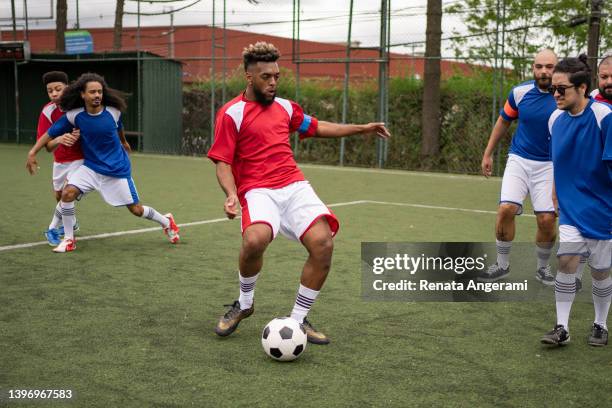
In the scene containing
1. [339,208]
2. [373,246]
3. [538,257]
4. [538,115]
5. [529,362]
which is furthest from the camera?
[339,208]

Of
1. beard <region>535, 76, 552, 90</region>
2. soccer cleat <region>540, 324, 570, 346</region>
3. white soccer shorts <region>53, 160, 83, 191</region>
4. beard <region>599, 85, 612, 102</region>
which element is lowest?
soccer cleat <region>540, 324, 570, 346</region>

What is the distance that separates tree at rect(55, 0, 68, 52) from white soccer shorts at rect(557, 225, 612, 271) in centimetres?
2572

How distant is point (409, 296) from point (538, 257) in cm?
176

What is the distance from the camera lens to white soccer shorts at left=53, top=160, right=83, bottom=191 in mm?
8469

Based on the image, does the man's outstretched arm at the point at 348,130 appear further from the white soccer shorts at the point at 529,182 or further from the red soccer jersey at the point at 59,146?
the red soccer jersey at the point at 59,146

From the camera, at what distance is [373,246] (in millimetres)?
8555

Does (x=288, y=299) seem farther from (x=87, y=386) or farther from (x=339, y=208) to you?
(x=339, y=208)

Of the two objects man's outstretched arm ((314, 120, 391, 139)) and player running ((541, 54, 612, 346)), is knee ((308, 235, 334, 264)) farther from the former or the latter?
player running ((541, 54, 612, 346))

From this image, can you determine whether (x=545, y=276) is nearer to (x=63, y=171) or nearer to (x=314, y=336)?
(x=314, y=336)

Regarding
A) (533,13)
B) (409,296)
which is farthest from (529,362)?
(533,13)

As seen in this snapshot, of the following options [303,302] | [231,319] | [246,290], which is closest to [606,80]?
[303,302]

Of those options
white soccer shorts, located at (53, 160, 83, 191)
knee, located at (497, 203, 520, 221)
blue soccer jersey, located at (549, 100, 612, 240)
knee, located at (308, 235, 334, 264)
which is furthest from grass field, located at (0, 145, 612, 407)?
knee, located at (497, 203, 520, 221)

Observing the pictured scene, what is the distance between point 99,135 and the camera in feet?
27.0

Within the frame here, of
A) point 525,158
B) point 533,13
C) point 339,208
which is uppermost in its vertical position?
point 533,13
